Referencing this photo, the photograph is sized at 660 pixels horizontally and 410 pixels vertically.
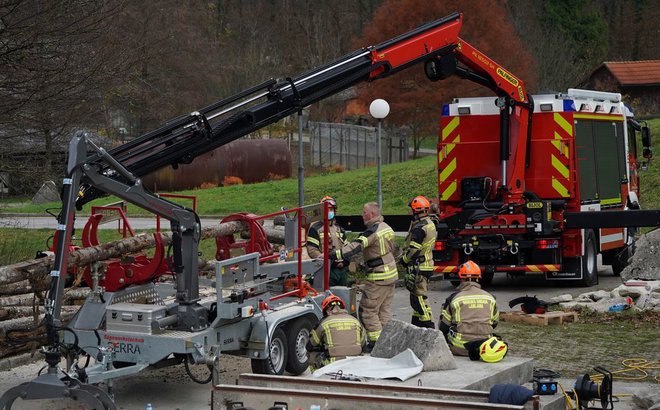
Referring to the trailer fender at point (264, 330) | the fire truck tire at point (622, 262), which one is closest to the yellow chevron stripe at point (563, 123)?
the fire truck tire at point (622, 262)

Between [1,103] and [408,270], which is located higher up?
[1,103]

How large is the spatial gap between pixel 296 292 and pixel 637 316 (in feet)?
17.8

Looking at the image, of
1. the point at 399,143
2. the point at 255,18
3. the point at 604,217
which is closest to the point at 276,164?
the point at 399,143

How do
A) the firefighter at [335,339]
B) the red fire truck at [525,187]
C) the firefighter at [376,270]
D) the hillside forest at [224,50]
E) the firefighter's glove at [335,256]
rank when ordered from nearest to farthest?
1. the firefighter at [335,339]
2. the firefighter's glove at [335,256]
3. the firefighter at [376,270]
4. the hillside forest at [224,50]
5. the red fire truck at [525,187]

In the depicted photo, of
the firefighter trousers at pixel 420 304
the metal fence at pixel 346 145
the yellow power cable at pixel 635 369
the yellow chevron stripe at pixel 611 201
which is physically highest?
the metal fence at pixel 346 145

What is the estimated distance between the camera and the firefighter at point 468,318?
35.5 feet

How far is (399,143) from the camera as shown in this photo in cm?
5038

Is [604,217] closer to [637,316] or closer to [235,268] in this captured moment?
[637,316]

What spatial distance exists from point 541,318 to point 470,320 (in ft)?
14.4

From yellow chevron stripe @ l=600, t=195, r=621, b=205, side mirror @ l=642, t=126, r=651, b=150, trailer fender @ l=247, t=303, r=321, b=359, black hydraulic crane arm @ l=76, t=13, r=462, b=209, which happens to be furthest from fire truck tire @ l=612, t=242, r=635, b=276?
trailer fender @ l=247, t=303, r=321, b=359

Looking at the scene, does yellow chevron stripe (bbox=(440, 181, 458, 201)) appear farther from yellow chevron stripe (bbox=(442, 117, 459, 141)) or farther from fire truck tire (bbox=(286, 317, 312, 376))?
fire truck tire (bbox=(286, 317, 312, 376))

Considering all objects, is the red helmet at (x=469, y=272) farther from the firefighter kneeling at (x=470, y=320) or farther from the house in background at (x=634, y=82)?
the house in background at (x=634, y=82)

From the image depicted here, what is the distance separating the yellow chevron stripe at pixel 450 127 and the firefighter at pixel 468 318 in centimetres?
809

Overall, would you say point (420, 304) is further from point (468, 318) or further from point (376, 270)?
point (468, 318)
